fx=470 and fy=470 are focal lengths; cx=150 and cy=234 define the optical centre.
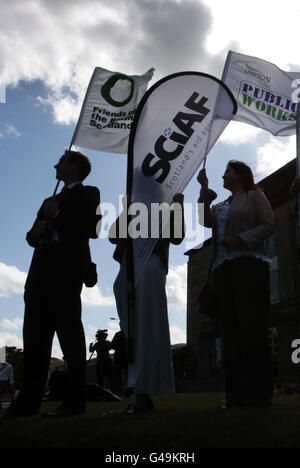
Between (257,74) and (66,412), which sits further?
(257,74)

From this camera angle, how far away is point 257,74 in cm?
714

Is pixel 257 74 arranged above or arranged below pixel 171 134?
above

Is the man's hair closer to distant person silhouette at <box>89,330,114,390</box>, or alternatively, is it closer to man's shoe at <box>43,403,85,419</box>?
man's shoe at <box>43,403,85,419</box>

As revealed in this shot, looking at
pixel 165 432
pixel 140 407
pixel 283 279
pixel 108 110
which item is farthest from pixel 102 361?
pixel 283 279

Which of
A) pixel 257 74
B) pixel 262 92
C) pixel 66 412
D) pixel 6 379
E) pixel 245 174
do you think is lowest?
pixel 6 379

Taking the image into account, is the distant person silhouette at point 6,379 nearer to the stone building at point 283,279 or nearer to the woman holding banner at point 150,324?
the stone building at point 283,279

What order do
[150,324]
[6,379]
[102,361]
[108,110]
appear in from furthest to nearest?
1. [6,379]
2. [102,361]
3. [108,110]
4. [150,324]

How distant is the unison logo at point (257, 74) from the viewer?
7039mm

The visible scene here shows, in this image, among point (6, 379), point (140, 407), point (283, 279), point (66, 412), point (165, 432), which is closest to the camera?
point (165, 432)

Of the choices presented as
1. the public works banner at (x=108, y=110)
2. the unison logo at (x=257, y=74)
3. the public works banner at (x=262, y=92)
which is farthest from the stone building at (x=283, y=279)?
the unison logo at (x=257, y=74)

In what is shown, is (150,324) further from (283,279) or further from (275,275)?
(275,275)

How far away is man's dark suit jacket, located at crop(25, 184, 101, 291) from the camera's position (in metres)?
3.69

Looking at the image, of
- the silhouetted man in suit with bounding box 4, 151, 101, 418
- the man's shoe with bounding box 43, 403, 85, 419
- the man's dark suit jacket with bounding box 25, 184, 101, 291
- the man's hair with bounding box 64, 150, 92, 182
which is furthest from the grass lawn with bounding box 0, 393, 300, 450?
the man's hair with bounding box 64, 150, 92, 182

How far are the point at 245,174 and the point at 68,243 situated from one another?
173 cm
